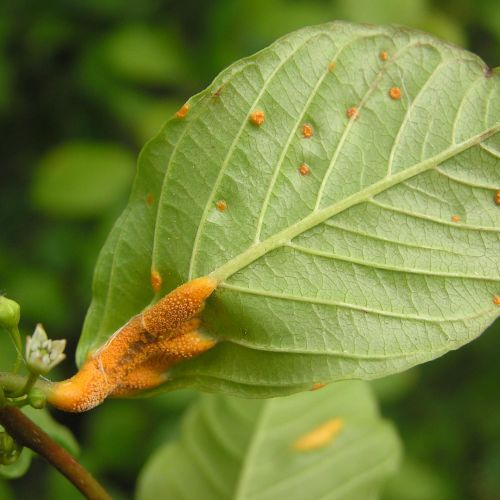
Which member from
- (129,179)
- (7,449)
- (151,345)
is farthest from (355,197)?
(129,179)

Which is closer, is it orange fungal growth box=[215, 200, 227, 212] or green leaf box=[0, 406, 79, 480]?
orange fungal growth box=[215, 200, 227, 212]

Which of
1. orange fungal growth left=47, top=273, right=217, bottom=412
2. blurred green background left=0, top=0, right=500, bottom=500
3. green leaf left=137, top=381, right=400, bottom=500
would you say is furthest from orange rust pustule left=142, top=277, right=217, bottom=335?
blurred green background left=0, top=0, right=500, bottom=500

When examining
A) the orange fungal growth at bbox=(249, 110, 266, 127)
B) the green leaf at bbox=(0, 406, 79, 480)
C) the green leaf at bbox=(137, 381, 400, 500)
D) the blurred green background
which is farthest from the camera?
the blurred green background

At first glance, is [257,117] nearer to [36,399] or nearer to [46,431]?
[36,399]

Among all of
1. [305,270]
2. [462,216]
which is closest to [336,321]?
[305,270]

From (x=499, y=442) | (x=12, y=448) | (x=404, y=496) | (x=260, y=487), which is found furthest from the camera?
(x=499, y=442)

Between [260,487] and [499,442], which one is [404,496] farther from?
[260,487]

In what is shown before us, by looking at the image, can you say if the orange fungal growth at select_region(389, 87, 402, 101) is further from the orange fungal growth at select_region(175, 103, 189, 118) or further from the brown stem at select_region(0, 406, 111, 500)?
the brown stem at select_region(0, 406, 111, 500)

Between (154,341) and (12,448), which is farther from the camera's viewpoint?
(154,341)
